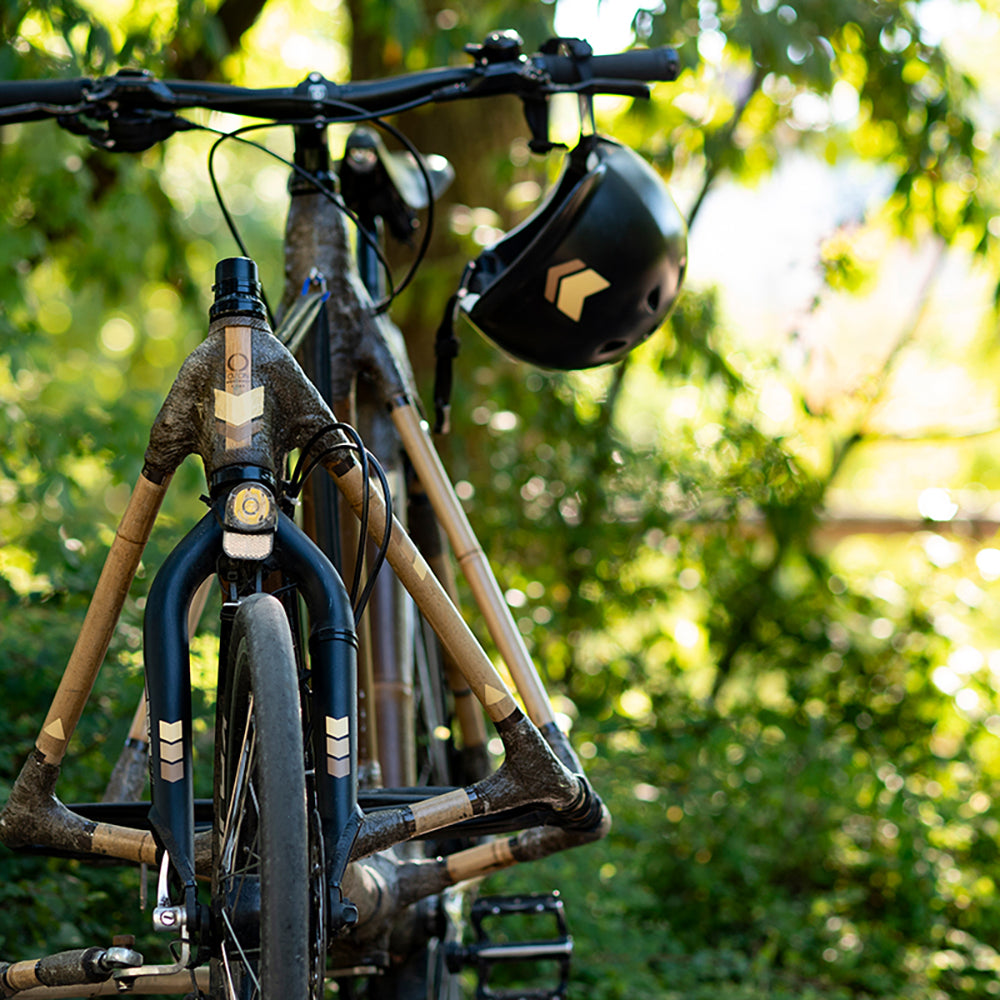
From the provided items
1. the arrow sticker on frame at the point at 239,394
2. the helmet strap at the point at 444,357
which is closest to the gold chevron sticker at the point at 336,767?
the arrow sticker on frame at the point at 239,394

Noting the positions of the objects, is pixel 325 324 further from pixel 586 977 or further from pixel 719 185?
pixel 719 185

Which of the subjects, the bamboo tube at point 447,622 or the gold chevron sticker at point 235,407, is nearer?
the gold chevron sticker at point 235,407

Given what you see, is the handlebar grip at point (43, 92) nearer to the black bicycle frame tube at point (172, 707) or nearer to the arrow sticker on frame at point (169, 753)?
the black bicycle frame tube at point (172, 707)

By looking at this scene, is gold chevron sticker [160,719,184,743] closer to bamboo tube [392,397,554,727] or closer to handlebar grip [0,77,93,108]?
bamboo tube [392,397,554,727]

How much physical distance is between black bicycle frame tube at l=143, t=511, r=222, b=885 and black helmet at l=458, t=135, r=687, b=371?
98 centimetres

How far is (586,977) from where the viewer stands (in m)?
3.04

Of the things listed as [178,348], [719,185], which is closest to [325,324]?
[719,185]

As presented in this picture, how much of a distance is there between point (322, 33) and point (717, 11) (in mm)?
5412

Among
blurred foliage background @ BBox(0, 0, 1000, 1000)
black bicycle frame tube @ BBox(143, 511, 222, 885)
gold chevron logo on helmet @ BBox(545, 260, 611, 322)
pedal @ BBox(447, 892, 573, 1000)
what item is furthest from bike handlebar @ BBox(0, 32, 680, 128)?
pedal @ BBox(447, 892, 573, 1000)

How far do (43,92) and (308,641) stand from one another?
1073mm

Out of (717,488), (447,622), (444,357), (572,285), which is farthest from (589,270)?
(717,488)

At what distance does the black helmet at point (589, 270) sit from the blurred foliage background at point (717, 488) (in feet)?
3.78

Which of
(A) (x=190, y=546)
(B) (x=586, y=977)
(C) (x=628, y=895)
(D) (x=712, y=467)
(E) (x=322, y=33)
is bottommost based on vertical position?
(B) (x=586, y=977)

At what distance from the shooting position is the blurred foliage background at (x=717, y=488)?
3.33m
